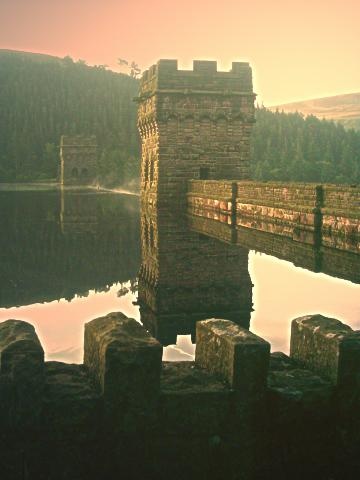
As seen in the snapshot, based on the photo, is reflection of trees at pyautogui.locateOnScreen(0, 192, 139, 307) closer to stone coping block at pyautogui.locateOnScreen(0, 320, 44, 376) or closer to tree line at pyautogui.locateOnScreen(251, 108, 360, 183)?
stone coping block at pyautogui.locateOnScreen(0, 320, 44, 376)

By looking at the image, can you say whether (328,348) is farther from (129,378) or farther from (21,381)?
(21,381)

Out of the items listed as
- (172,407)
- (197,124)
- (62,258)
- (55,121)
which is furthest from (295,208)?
(55,121)

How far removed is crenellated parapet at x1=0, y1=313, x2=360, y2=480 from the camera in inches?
145

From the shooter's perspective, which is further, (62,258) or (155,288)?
(62,258)

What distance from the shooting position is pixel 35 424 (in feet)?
12.0

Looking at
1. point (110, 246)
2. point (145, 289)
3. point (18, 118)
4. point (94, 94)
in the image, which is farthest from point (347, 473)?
point (94, 94)

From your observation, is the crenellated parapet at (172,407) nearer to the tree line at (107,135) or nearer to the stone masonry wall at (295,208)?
the stone masonry wall at (295,208)

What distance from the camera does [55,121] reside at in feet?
464

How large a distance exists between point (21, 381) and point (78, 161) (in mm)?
92687

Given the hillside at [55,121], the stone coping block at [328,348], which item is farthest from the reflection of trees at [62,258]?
the hillside at [55,121]

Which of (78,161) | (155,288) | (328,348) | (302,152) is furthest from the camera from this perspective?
(302,152)

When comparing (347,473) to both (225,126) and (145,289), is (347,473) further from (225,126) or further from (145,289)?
(225,126)

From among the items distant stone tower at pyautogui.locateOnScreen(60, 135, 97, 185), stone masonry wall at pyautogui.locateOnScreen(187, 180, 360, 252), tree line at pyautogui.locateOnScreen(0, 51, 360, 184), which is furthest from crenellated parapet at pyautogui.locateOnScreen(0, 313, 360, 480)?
distant stone tower at pyautogui.locateOnScreen(60, 135, 97, 185)

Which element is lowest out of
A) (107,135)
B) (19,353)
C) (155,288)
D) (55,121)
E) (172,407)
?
(155,288)
